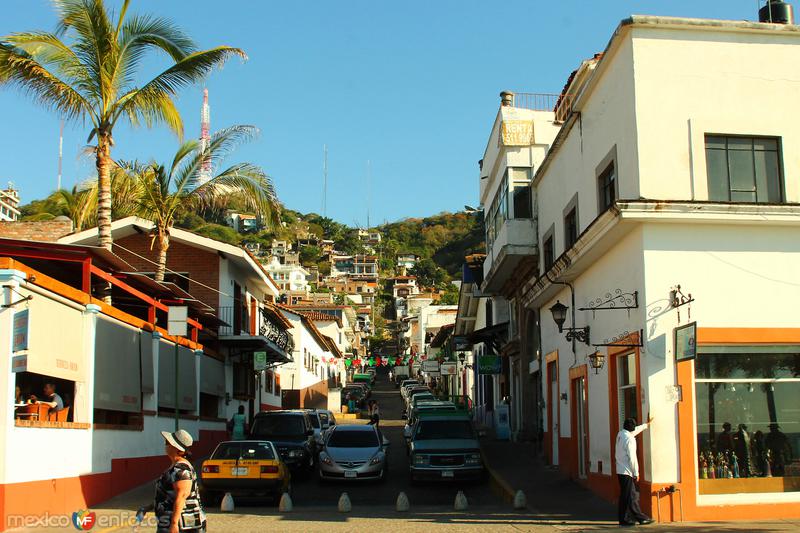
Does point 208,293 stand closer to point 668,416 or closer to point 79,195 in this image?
point 79,195

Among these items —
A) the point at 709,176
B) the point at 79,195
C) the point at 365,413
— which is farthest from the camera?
the point at 365,413

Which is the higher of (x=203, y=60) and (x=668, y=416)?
(x=203, y=60)

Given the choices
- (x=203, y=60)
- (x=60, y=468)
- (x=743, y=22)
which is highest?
(x=203, y=60)

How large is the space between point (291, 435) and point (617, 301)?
11.5 meters

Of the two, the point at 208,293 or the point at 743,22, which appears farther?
the point at 208,293

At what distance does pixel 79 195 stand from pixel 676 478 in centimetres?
2209

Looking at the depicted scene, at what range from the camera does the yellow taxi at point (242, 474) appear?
1728cm

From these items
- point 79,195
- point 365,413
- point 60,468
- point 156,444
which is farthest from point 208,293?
point 365,413

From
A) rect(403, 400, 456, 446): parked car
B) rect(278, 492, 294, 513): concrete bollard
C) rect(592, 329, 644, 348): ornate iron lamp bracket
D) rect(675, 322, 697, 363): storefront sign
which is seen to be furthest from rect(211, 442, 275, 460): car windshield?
rect(675, 322, 697, 363): storefront sign

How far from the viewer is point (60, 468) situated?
1504 cm

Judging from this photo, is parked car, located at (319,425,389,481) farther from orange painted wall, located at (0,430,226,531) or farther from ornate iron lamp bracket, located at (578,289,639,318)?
ornate iron lamp bracket, located at (578,289,639,318)

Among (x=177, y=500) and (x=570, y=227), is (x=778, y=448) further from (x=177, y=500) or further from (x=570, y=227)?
(x=177, y=500)

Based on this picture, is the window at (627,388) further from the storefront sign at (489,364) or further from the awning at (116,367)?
the storefront sign at (489,364)

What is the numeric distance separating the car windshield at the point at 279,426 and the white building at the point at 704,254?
1029cm
